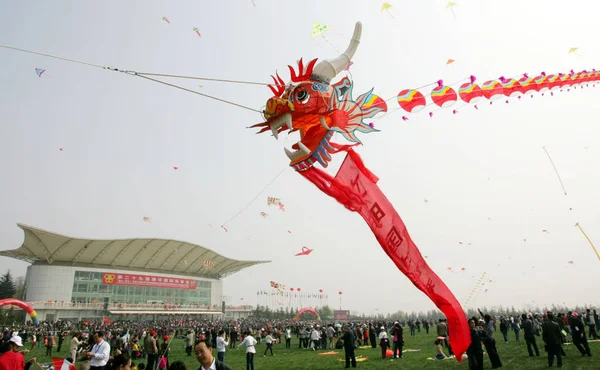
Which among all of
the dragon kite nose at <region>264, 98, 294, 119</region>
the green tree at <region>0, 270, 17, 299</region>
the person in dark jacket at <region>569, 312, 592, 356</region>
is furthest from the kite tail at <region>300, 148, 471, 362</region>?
the green tree at <region>0, 270, 17, 299</region>

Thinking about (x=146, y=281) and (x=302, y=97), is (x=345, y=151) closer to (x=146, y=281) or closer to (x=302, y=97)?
(x=302, y=97)

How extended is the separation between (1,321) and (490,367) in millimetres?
50157

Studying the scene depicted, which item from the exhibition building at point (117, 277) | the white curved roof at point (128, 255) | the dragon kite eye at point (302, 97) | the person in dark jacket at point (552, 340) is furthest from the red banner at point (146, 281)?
the dragon kite eye at point (302, 97)

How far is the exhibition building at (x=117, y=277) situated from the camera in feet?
172

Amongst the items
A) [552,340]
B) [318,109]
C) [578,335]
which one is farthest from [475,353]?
[318,109]

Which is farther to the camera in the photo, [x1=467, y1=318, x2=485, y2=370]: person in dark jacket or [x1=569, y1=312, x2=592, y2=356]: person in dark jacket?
[x1=569, y1=312, x2=592, y2=356]: person in dark jacket

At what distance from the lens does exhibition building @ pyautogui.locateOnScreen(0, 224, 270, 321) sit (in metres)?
52.4

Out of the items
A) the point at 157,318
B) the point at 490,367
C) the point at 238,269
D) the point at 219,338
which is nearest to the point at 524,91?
the point at 490,367

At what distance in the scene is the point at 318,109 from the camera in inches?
289

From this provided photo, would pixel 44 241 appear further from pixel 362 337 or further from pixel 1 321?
pixel 362 337

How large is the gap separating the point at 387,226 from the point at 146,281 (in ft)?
214

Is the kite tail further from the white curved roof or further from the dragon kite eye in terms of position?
the white curved roof

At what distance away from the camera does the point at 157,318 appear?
6406 cm

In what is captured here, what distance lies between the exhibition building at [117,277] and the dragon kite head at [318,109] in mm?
55563
